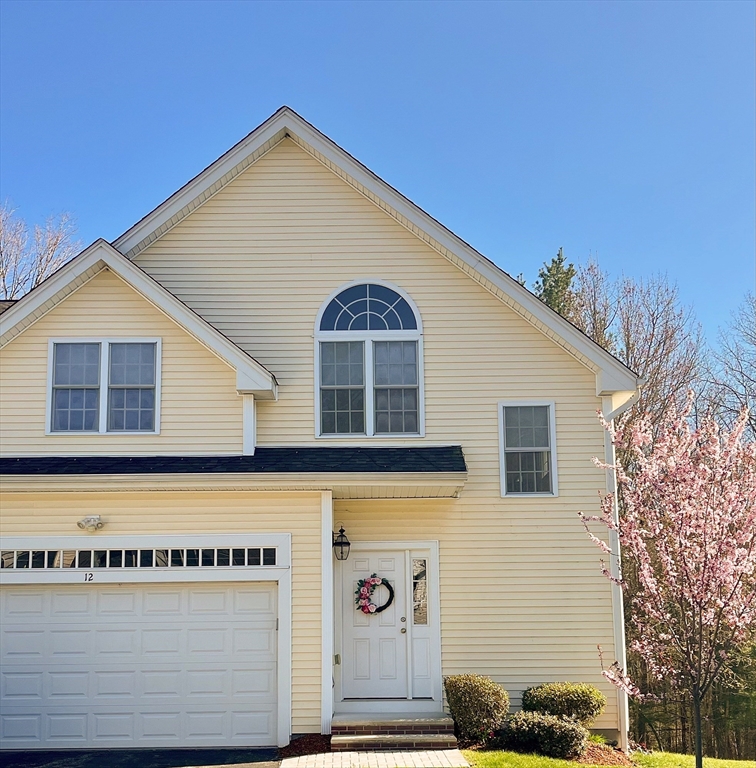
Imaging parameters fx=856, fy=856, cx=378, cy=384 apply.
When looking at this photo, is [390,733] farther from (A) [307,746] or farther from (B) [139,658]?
(B) [139,658]

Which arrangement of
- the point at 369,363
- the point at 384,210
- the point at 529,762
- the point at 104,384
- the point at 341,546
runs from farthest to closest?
the point at 384,210, the point at 369,363, the point at 341,546, the point at 104,384, the point at 529,762

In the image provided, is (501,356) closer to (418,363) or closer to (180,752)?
(418,363)

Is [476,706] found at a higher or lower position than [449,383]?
lower

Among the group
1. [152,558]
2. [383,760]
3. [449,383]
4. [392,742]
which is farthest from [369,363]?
[383,760]

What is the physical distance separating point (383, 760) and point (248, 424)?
4.83 metres

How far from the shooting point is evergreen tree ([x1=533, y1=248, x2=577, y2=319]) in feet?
82.8

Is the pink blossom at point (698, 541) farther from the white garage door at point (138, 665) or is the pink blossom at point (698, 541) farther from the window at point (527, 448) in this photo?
the white garage door at point (138, 665)

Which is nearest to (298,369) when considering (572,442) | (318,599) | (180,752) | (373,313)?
(373,313)

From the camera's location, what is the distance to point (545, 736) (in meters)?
11.0

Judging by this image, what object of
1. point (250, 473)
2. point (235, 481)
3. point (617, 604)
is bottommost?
point (617, 604)

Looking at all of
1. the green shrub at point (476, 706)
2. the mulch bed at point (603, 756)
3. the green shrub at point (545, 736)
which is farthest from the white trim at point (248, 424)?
the mulch bed at point (603, 756)

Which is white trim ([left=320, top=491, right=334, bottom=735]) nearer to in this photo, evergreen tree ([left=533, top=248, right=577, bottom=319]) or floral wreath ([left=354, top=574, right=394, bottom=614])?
floral wreath ([left=354, top=574, right=394, bottom=614])

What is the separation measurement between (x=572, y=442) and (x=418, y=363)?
2.61 metres

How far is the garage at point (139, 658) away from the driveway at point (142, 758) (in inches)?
6.2
